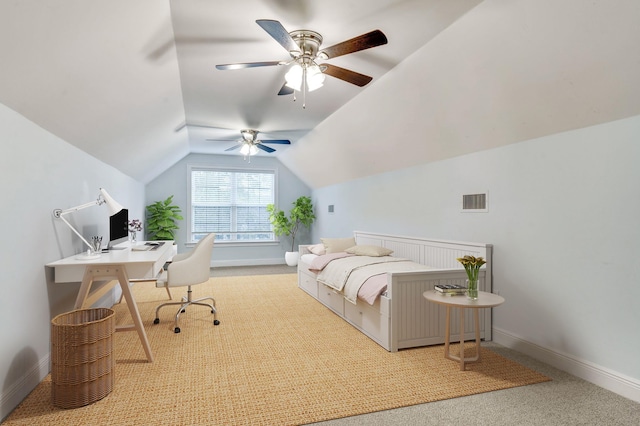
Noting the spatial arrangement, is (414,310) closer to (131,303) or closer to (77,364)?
(131,303)

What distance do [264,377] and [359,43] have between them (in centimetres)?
241

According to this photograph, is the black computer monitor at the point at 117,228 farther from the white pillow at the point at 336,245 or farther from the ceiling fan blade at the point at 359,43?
the ceiling fan blade at the point at 359,43

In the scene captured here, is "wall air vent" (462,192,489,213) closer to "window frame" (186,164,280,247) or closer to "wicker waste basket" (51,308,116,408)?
"wicker waste basket" (51,308,116,408)

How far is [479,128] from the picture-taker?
3451mm

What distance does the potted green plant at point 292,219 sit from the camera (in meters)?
8.23

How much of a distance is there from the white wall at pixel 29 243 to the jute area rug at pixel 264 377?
244 mm

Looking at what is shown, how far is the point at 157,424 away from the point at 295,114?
155 inches

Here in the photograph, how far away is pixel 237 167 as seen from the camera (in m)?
8.41

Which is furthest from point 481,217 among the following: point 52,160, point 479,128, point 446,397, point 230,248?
point 230,248

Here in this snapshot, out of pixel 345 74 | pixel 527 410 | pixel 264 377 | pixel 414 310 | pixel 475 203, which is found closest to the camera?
pixel 527 410

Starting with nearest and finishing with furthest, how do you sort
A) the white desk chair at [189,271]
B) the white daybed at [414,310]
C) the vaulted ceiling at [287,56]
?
the vaulted ceiling at [287,56]
the white daybed at [414,310]
the white desk chair at [189,271]

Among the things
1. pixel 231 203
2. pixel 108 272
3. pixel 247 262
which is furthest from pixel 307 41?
pixel 247 262

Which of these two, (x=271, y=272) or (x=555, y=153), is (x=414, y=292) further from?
(x=271, y=272)

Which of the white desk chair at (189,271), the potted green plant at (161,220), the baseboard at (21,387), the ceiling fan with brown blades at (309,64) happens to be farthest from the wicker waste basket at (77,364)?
the potted green plant at (161,220)
